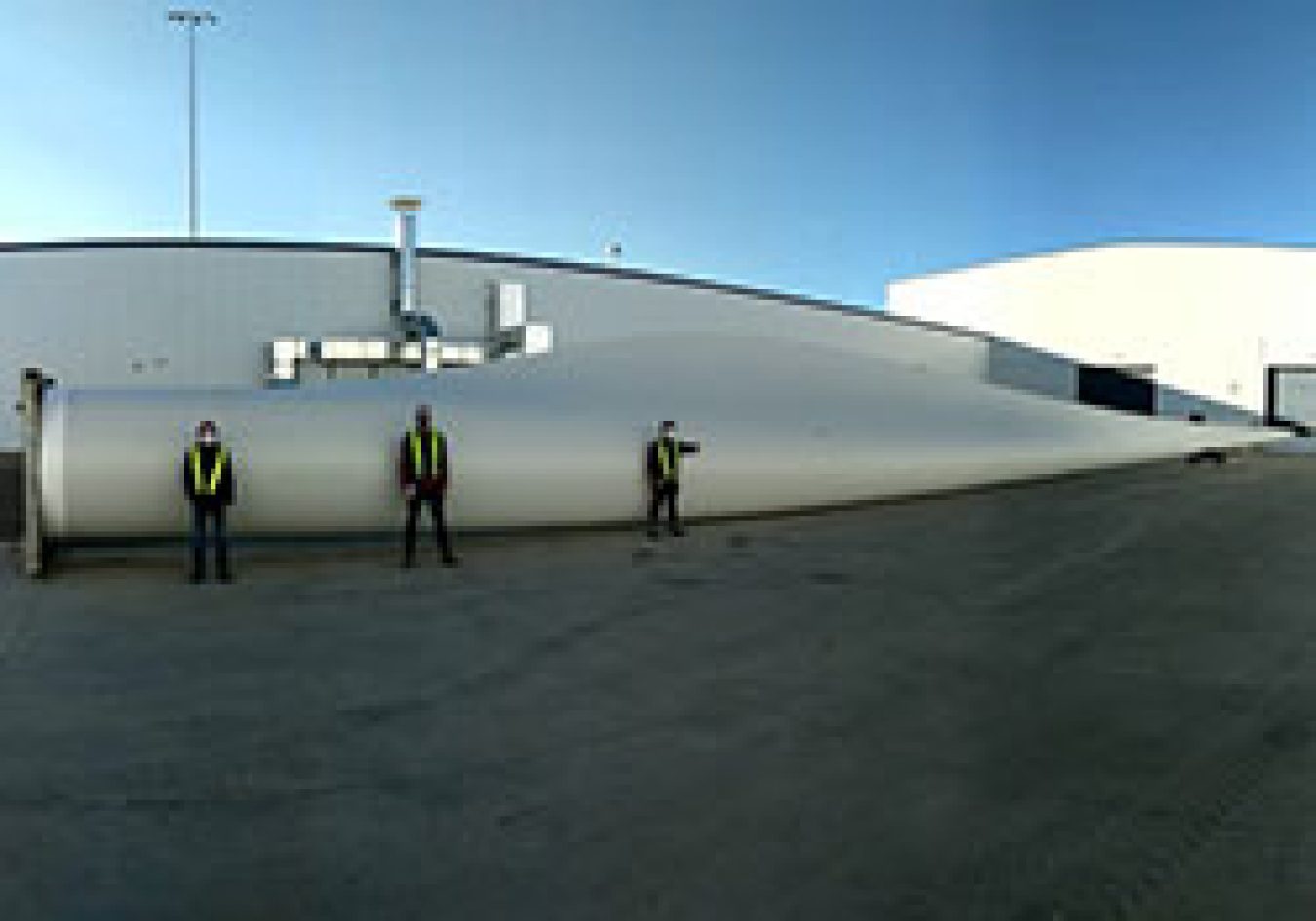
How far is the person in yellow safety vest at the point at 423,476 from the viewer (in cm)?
898

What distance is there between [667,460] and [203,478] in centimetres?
491

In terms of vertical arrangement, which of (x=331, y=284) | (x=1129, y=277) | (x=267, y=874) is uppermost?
(x=1129, y=277)

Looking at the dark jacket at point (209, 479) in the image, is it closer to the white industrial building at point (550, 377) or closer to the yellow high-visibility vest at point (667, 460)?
the white industrial building at point (550, 377)

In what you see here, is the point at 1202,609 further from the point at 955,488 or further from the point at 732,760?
the point at 955,488

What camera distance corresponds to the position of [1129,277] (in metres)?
39.4

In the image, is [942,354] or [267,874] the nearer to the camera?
[267,874]

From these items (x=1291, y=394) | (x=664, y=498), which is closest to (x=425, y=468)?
(x=664, y=498)

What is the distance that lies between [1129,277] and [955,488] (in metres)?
32.0

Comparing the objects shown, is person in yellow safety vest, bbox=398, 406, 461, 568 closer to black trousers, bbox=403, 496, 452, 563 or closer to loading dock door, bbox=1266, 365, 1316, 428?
black trousers, bbox=403, 496, 452, 563

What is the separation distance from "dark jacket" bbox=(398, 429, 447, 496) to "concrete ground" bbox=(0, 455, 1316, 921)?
1.60 meters

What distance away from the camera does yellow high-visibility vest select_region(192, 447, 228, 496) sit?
8.38 m

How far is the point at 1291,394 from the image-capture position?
37000 millimetres

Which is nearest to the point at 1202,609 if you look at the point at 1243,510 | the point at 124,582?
the point at 1243,510

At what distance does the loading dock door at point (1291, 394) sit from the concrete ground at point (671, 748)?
1400 inches
